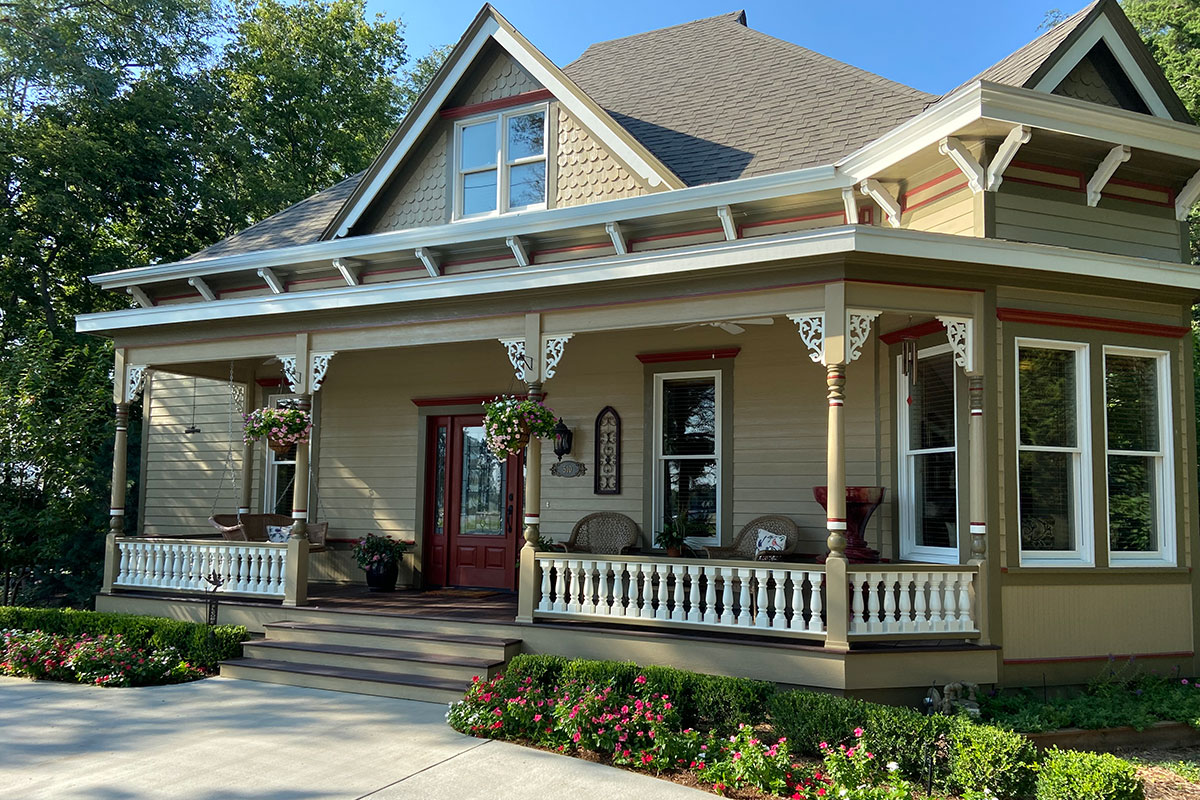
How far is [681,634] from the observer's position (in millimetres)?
7539

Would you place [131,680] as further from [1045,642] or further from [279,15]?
[279,15]

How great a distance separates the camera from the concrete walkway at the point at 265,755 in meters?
5.37

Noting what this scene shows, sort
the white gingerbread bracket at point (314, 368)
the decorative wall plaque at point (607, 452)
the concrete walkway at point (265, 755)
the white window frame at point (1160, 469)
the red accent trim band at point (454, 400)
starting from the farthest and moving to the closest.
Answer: the red accent trim band at point (454, 400)
the decorative wall plaque at point (607, 452)
the white gingerbread bracket at point (314, 368)
the white window frame at point (1160, 469)
the concrete walkway at point (265, 755)

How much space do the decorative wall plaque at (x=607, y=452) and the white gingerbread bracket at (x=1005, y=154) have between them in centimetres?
467

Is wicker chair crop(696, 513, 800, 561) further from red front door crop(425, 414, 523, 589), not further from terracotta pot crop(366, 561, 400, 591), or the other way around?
terracotta pot crop(366, 561, 400, 591)

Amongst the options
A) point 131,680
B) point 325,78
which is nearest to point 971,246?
point 131,680

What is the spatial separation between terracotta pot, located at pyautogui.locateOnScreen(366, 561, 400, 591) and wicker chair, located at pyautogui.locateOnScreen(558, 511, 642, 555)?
2.47 m

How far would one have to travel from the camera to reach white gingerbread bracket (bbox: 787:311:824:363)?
7082 millimetres

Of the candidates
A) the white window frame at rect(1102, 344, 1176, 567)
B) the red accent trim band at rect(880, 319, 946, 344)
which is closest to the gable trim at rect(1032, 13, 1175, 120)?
the red accent trim band at rect(880, 319, 946, 344)

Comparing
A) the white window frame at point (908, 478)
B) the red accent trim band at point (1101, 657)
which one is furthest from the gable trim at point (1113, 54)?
the red accent trim band at point (1101, 657)

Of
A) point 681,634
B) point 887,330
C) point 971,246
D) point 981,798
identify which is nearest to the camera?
point 981,798

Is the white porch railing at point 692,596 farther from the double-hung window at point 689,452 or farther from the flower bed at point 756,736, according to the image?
the double-hung window at point 689,452

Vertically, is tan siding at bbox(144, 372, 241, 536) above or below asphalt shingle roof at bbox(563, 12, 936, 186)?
below

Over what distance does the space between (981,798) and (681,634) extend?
9.45ft
